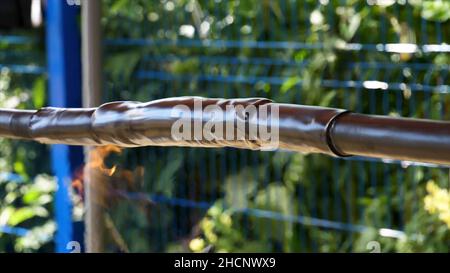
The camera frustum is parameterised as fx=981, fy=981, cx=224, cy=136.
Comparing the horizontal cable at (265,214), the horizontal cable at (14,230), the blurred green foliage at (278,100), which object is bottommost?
the horizontal cable at (14,230)

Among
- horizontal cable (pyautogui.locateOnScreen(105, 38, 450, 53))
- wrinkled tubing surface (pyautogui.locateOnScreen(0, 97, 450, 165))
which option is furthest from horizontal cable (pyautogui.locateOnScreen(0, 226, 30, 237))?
wrinkled tubing surface (pyautogui.locateOnScreen(0, 97, 450, 165))

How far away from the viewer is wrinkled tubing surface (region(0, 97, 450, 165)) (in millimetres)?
1074

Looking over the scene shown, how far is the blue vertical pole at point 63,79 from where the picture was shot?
383cm

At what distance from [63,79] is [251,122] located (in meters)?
2.70

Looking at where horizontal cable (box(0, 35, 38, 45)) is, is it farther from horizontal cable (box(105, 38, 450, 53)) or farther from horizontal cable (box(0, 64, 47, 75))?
horizontal cable (box(105, 38, 450, 53))

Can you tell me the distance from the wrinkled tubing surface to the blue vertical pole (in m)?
2.20

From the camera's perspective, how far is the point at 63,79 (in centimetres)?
385

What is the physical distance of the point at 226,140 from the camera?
127cm

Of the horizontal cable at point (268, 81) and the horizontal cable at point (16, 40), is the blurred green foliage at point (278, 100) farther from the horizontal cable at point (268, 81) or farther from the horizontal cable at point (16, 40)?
the horizontal cable at point (16, 40)

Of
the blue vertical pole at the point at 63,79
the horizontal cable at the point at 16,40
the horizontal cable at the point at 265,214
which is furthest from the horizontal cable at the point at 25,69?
the horizontal cable at the point at 265,214

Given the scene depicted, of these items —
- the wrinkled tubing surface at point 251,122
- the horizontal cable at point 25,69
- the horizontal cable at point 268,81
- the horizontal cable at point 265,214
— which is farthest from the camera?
the horizontal cable at point 25,69

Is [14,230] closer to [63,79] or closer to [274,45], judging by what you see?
[63,79]

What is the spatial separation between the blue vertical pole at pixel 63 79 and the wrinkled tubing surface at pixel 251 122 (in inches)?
86.7

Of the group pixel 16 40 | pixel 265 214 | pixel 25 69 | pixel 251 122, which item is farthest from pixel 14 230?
pixel 251 122
